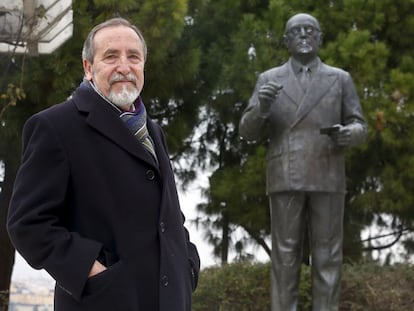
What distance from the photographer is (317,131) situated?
6227mm

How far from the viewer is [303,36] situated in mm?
6297

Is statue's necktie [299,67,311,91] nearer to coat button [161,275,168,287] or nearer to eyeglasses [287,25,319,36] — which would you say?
eyeglasses [287,25,319,36]

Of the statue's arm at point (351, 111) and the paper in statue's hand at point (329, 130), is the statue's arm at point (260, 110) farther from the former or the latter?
the statue's arm at point (351, 111)

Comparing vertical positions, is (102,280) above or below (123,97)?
below

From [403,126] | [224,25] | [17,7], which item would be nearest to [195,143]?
[224,25]

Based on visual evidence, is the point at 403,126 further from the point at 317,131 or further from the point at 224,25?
the point at 317,131

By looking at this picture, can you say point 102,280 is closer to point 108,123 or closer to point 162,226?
point 162,226

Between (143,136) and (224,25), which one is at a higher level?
(224,25)

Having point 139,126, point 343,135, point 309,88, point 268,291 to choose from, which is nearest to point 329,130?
point 343,135

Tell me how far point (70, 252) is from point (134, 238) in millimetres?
178

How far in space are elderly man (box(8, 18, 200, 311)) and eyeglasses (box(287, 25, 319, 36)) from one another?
3865mm

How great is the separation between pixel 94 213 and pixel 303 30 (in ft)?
13.7

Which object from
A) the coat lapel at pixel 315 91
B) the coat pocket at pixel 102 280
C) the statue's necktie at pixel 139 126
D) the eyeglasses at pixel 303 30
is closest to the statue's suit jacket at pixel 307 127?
the coat lapel at pixel 315 91

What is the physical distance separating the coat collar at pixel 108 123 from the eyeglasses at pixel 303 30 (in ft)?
13.0
